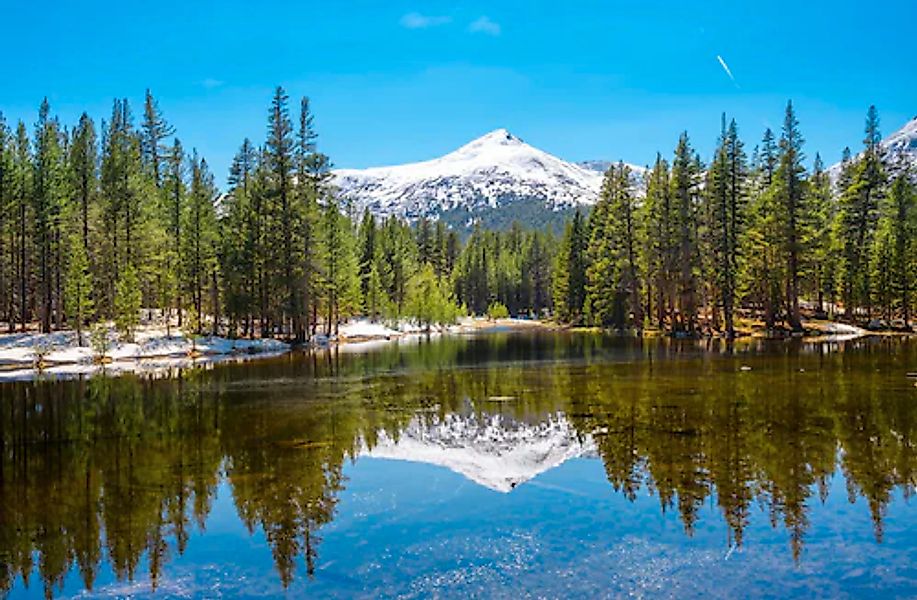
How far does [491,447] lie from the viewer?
19078 mm

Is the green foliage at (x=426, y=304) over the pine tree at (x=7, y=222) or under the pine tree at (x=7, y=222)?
under

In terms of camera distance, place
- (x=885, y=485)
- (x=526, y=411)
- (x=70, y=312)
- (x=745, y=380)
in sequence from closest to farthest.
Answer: (x=885, y=485)
(x=526, y=411)
(x=745, y=380)
(x=70, y=312)

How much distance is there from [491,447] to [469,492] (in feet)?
13.8

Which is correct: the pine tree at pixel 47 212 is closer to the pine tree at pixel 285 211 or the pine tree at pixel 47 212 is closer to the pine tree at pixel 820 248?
the pine tree at pixel 285 211

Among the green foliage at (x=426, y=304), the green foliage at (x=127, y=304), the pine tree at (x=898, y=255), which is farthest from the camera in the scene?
the green foliage at (x=426, y=304)

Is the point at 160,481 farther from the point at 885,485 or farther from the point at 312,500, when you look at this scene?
the point at 885,485

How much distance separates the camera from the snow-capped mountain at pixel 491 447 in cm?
1669

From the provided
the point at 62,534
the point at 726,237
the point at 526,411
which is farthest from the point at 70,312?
the point at 726,237

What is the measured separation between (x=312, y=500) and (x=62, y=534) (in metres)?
4.21

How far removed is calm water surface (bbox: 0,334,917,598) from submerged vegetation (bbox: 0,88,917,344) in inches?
1257

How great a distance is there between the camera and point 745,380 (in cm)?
2998

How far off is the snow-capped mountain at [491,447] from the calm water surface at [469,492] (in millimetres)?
112

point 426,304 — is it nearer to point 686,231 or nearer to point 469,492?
point 686,231

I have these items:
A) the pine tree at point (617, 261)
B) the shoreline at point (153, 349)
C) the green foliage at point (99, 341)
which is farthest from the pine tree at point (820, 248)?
the green foliage at point (99, 341)
